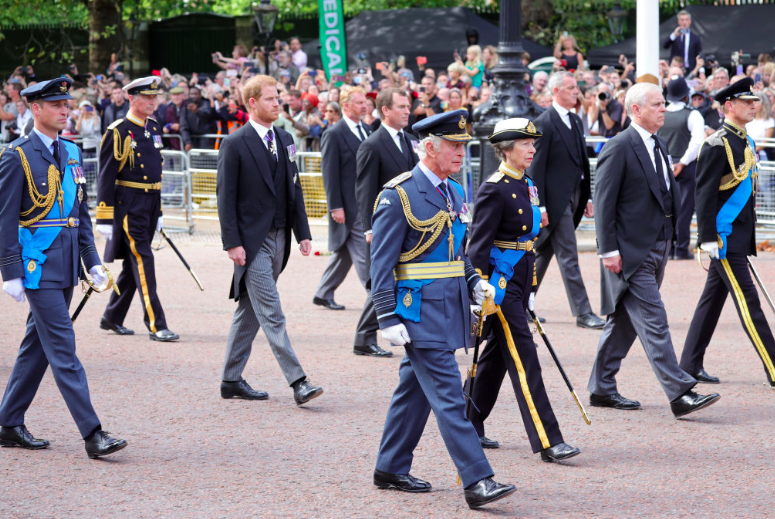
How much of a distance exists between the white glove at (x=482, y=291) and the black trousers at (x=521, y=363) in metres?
0.52

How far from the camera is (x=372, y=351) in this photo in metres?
8.57

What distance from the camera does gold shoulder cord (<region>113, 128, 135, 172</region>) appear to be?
9297 millimetres

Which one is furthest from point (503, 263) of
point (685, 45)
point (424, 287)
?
point (685, 45)

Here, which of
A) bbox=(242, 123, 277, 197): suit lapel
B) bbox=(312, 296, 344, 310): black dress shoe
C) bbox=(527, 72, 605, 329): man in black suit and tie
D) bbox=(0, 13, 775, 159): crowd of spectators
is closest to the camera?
bbox=(242, 123, 277, 197): suit lapel

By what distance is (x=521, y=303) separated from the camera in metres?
5.98

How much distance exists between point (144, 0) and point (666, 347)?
92.0ft

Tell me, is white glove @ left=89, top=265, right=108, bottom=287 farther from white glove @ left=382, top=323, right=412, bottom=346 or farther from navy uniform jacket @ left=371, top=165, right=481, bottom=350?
white glove @ left=382, top=323, right=412, bottom=346

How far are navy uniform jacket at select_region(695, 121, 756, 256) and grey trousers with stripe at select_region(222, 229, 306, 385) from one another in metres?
2.71

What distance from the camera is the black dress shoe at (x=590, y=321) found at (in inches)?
375

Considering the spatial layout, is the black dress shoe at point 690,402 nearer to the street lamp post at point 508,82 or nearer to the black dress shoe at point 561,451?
the black dress shoe at point 561,451

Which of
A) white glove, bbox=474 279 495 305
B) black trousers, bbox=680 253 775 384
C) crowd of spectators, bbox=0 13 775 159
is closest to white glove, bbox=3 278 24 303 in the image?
white glove, bbox=474 279 495 305

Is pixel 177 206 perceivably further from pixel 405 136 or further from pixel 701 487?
pixel 701 487

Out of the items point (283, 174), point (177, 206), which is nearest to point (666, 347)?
point (283, 174)

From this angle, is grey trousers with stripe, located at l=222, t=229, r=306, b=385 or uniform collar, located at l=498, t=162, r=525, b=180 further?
grey trousers with stripe, located at l=222, t=229, r=306, b=385
